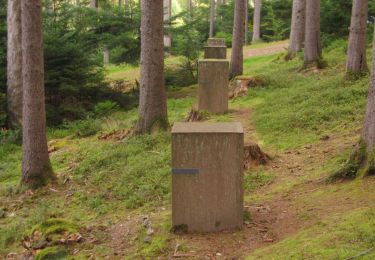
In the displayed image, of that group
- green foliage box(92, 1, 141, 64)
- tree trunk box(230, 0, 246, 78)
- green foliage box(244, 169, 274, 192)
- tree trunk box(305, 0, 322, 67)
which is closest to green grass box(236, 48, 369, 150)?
tree trunk box(305, 0, 322, 67)

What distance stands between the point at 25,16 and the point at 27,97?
1.51 metres

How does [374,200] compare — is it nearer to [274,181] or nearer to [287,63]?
[274,181]

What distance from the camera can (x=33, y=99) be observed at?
409 inches

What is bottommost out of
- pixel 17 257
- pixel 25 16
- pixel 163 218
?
pixel 17 257

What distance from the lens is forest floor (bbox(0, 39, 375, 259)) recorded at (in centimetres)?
621

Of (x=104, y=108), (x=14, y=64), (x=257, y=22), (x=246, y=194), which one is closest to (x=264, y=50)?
(x=257, y=22)

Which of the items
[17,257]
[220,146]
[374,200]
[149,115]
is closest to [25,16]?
[149,115]

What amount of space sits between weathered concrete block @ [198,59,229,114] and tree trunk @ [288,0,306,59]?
892 cm

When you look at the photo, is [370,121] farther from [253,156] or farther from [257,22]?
[257,22]

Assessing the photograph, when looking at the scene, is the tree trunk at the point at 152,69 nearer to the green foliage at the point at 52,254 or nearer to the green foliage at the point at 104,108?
the green foliage at the point at 52,254

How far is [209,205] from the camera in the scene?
6.74 m

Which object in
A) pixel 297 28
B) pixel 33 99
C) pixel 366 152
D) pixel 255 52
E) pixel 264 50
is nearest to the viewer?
pixel 366 152

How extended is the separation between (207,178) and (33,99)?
506 cm

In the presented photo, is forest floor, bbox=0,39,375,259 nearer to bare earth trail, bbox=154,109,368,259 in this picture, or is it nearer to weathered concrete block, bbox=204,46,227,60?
bare earth trail, bbox=154,109,368,259
